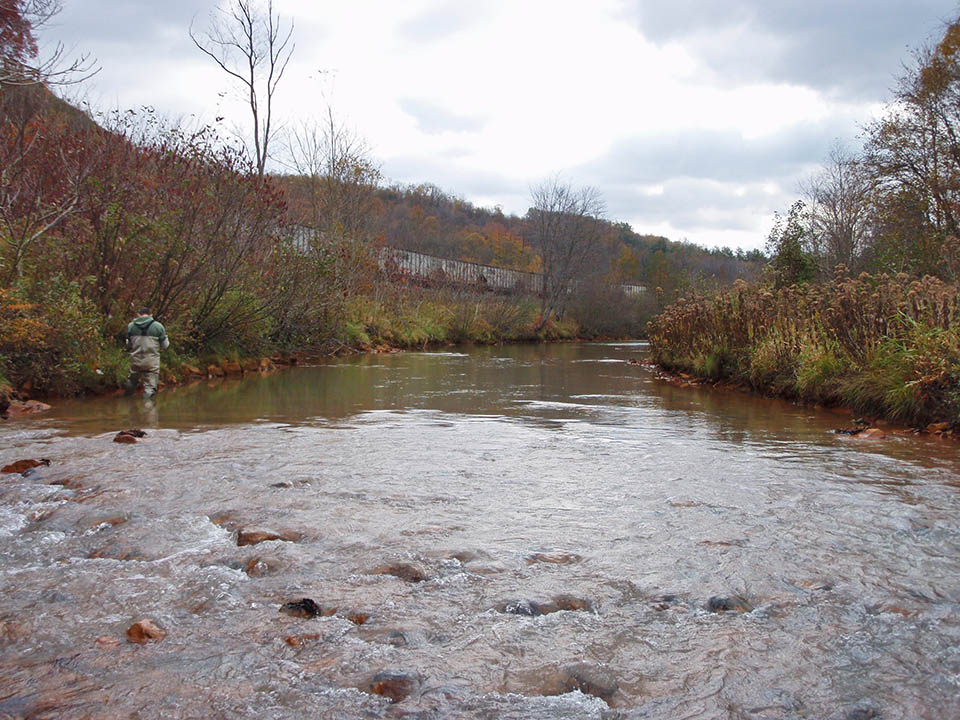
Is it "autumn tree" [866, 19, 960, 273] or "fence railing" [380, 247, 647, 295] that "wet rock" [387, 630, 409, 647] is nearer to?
"autumn tree" [866, 19, 960, 273]

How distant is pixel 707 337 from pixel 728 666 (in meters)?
14.3

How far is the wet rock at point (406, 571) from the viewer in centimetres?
356

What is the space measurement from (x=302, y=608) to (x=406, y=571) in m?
0.66

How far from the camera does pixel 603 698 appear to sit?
2484 mm

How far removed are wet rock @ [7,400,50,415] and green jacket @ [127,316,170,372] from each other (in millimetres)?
1942

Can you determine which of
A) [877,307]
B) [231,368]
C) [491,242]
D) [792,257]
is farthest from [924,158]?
[491,242]

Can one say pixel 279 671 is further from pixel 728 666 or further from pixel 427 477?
pixel 427 477

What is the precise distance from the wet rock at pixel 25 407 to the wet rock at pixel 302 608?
815 cm

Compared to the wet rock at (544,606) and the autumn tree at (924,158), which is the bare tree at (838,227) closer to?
the autumn tree at (924,158)

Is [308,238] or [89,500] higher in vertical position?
[308,238]

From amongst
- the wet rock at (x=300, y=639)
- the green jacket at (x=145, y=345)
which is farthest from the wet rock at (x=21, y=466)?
the green jacket at (x=145, y=345)

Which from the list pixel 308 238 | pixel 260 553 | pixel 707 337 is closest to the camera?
pixel 260 553

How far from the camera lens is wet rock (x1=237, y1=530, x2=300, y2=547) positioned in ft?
13.3

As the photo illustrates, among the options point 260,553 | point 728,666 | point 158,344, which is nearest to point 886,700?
point 728,666
